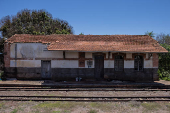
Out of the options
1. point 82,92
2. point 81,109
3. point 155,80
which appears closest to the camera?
point 81,109

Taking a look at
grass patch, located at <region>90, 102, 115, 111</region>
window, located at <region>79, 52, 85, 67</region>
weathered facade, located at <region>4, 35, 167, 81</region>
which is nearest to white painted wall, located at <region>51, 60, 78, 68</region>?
weathered facade, located at <region>4, 35, 167, 81</region>

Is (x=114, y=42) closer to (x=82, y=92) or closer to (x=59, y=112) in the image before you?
(x=82, y=92)

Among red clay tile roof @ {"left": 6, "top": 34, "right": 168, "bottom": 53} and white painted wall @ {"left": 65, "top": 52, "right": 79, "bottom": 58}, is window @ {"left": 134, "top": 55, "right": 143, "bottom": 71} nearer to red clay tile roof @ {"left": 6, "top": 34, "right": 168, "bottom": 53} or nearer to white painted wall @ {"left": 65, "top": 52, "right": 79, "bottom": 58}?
red clay tile roof @ {"left": 6, "top": 34, "right": 168, "bottom": 53}

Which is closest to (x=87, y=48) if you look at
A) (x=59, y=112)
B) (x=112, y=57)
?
(x=112, y=57)

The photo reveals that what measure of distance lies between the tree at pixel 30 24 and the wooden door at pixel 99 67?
15546 mm

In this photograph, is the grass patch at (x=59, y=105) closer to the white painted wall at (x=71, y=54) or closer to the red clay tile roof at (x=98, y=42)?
the red clay tile roof at (x=98, y=42)

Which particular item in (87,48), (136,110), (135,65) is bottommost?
(136,110)

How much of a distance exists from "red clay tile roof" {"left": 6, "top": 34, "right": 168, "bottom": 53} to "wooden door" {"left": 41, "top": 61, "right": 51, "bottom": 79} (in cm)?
196

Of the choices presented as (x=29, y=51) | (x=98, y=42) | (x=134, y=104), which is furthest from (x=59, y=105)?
(x=98, y=42)

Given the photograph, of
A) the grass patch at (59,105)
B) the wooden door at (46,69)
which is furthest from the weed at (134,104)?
the wooden door at (46,69)

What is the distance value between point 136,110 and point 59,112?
3572mm

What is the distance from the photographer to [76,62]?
528 inches

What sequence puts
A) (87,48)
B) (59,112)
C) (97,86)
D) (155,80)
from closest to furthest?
(59,112)
(97,86)
(87,48)
(155,80)

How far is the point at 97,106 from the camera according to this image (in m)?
7.08
